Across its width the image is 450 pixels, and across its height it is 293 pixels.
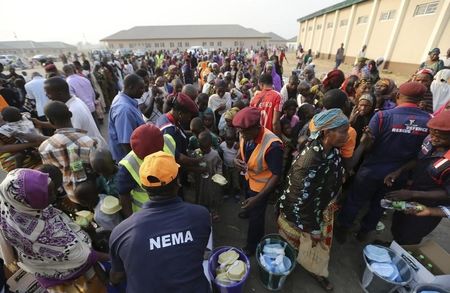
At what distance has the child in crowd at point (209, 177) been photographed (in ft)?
11.4

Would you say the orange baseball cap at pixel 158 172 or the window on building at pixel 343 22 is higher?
the window on building at pixel 343 22

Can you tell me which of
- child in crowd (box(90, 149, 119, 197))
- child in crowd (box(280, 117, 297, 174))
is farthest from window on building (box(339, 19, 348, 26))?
child in crowd (box(90, 149, 119, 197))

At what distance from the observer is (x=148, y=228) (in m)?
1.38

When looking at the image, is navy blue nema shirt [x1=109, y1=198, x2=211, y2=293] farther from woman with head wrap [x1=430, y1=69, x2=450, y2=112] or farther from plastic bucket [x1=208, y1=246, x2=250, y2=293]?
woman with head wrap [x1=430, y1=69, x2=450, y2=112]

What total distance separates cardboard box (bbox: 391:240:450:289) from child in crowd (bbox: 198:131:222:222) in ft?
8.22

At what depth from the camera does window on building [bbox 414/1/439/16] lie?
1253 centimetres

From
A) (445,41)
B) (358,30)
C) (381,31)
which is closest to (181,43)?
(358,30)

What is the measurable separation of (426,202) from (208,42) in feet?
203

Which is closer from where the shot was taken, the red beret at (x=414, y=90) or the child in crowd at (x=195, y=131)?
the red beret at (x=414, y=90)

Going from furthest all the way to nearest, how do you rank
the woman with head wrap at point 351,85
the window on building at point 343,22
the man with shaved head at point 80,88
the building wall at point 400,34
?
the window on building at point 343,22 → the building wall at point 400,34 → the man with shaved head at point 80,88 → the woman with head wrap at point 351,85

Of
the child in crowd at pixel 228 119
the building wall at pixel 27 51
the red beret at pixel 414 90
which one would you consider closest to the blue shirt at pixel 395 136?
the red beret at pixel 414 90

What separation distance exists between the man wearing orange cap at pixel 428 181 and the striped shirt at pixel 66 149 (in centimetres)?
359

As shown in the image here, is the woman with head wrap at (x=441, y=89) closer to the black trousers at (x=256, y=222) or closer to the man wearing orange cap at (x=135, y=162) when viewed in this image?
the black trousers at (x=256, y=222)

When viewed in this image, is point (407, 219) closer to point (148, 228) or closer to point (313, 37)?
point (148, 228)
